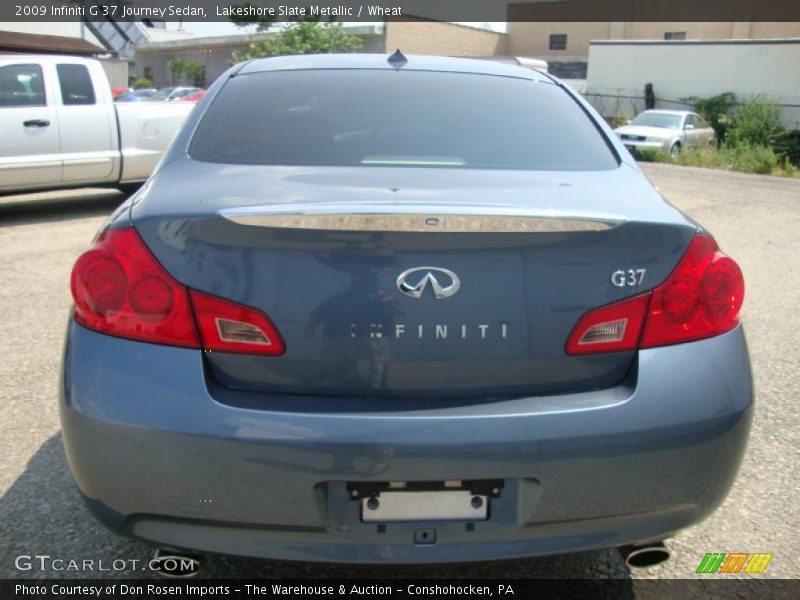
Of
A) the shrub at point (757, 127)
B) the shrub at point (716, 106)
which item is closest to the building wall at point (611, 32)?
the shrub at point (716, 106)

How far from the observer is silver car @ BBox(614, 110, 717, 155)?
21516mm

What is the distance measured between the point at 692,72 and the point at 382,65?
31.0 metres

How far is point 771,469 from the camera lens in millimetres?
3156

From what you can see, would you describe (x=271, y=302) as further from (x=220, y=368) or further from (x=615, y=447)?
(x=615, y=447)

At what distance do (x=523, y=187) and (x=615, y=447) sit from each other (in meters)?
0.74

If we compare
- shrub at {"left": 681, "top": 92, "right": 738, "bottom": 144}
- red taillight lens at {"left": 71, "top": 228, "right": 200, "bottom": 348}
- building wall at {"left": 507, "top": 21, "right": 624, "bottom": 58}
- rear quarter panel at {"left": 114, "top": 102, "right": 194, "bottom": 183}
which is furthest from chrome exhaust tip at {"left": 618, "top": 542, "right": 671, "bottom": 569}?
building wall at {"left": 507, "top": 21, "right": 624, "bottom": 58}

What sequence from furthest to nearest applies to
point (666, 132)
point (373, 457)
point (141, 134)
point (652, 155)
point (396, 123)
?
point (666, 132) < point (652, 155) < point (141, 134) < point (396, 123) < point (373, 457)

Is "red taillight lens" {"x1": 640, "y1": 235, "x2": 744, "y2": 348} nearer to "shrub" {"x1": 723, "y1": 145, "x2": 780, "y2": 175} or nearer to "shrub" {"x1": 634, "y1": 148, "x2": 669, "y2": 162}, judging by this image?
"shrub" {"x1": 723, "y1": 145, "x2": 780, "y2": 175}

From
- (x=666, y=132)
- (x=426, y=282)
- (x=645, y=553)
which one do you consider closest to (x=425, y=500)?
(x=426, y=282)

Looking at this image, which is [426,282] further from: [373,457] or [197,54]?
[197,54]

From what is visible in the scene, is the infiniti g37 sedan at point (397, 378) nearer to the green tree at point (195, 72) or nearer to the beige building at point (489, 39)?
the beige building at point (489, 39)

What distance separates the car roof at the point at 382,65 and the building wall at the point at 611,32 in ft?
161

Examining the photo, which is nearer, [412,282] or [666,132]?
[412,282]

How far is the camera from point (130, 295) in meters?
1.93
